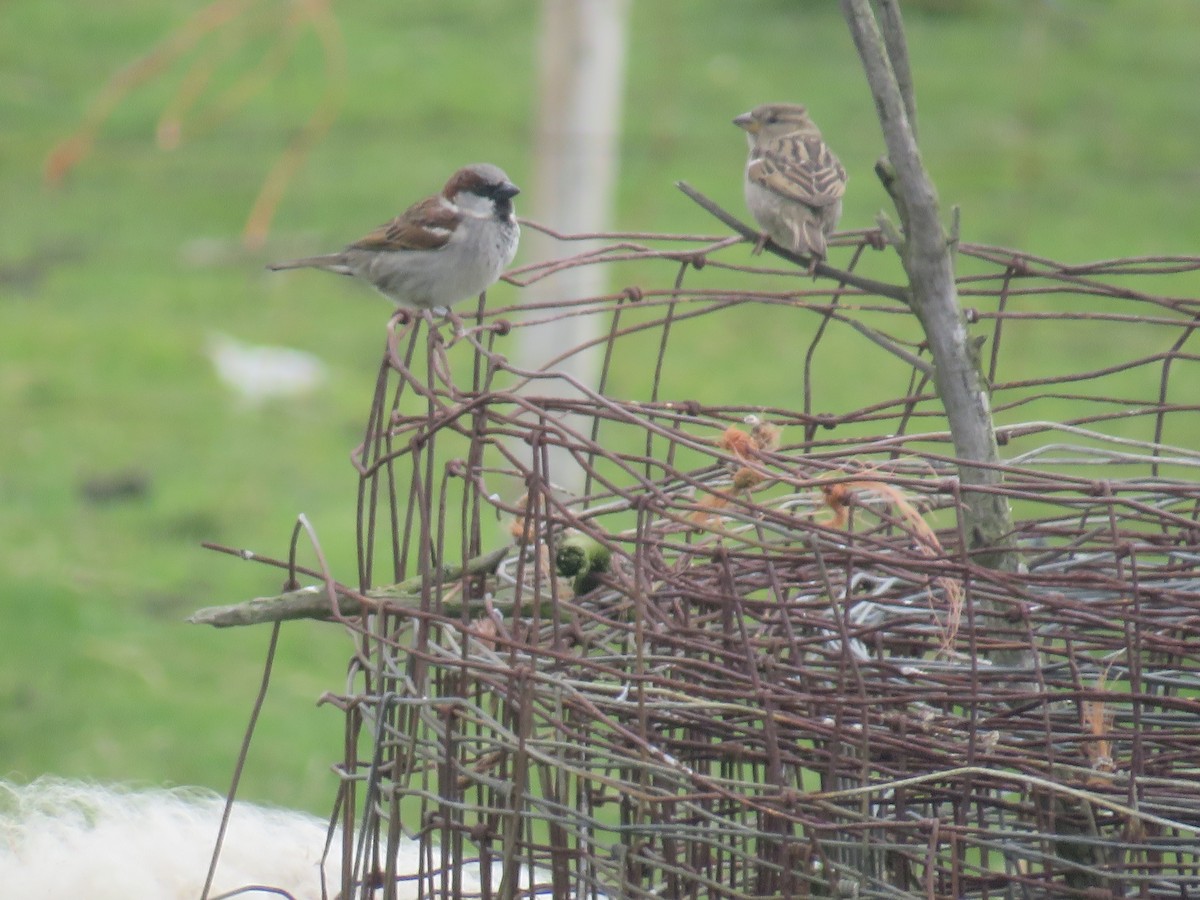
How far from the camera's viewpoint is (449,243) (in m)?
3.38

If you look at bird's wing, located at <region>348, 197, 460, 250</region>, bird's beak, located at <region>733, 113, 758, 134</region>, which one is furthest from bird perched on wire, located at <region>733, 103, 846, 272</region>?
bird's wing, located at <region>348, 197, 460, 250</region>

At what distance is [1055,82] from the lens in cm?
1150

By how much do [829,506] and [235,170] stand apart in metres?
9.19

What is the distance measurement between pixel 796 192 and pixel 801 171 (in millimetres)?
117

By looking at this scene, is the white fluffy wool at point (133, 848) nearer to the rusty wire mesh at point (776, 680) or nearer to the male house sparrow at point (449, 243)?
the rusty wire mesh at point (776, 680)

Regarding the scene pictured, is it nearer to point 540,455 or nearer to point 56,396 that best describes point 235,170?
point 56,396

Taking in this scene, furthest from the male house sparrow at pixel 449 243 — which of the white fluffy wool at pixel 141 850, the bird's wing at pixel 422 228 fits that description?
the white fluffy wool at pixel 141 850

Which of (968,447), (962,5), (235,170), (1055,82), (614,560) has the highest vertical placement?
(962,5)

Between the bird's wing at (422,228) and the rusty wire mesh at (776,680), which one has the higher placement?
the bird's wing at (422,228)

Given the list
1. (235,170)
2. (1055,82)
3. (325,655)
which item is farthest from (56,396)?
(1055,82)

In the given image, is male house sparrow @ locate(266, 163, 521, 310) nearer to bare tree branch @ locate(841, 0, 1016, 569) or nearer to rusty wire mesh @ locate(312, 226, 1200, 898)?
rusty wire mesh @ locate(312, 226, 1200, 898)

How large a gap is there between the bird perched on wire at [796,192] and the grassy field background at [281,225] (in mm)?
1255

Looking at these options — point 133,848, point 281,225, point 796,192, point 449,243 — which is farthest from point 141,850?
point 281,225

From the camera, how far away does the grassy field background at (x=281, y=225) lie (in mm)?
5531
